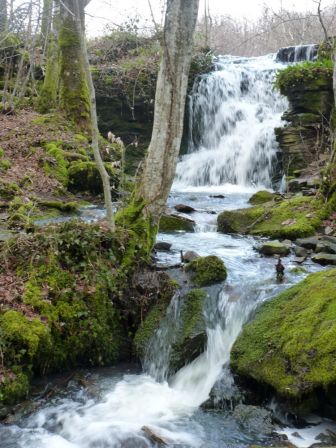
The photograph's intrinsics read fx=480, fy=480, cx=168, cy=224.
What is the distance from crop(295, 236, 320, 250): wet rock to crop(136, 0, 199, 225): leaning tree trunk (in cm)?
277

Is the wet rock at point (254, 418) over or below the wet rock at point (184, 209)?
below

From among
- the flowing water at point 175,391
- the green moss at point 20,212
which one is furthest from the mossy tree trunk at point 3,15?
the flowing water at point 175,391

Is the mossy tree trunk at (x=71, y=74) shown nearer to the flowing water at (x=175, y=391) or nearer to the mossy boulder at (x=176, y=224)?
the flowing water at (x=175, y=391)

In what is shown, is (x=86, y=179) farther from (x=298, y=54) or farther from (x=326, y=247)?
(x=298, y=54)

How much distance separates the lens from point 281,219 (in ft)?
30.7

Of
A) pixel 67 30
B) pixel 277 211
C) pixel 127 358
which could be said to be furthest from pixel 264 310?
pixel 67 30

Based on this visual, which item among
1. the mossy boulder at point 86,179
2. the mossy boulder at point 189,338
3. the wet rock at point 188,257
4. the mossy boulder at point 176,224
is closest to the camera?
the mossy boulder at point 189,338

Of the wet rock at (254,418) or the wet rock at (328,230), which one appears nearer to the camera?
the wet rock at (254,418)

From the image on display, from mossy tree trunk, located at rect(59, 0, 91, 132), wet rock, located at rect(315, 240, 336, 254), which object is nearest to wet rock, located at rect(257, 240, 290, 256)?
wet rock, located at rect(315, 240, 336, 254)

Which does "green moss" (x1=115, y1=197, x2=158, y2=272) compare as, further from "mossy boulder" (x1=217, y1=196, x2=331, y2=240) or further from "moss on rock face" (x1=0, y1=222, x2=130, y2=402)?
"mossy boulder" (x1=217, y1=196, x2=331, y2=240)

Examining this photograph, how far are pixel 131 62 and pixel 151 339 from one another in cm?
1638

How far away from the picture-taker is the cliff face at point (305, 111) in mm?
14305

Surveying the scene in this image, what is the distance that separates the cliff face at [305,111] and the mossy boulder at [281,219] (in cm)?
460

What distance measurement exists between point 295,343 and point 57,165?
8.64 meters
